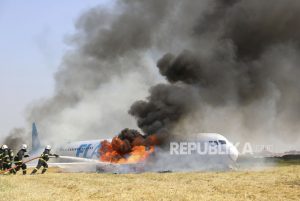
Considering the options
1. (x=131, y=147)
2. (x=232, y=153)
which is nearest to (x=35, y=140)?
(x=131, y=147)

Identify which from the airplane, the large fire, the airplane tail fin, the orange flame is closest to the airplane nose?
the airplane

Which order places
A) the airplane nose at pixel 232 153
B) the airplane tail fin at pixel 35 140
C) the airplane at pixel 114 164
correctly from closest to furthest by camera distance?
the airplane at pixel 114 164
the airplane nose at pixel 232 153
the airplane tail fin at pixel 35 140

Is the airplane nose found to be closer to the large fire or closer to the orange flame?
the large fire

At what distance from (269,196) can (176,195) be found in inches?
160

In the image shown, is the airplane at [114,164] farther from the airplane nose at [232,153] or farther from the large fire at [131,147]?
the large fire at [131,147]

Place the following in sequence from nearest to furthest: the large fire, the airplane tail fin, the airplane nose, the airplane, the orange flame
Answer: the airplane, the airplane nose, the orange flame, the large fire, the airplane tail fin

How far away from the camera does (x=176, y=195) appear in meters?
18.2

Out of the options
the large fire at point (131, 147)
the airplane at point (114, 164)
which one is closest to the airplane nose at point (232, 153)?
the airplane at point (114, 164)

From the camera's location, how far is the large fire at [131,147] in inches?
1521

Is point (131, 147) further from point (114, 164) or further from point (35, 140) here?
point (35, 140)

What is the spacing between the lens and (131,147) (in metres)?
39.8

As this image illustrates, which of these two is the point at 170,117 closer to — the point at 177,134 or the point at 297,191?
the point at 177,134

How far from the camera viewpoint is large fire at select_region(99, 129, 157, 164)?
1521 inches

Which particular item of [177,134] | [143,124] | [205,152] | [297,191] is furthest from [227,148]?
[297,191]
